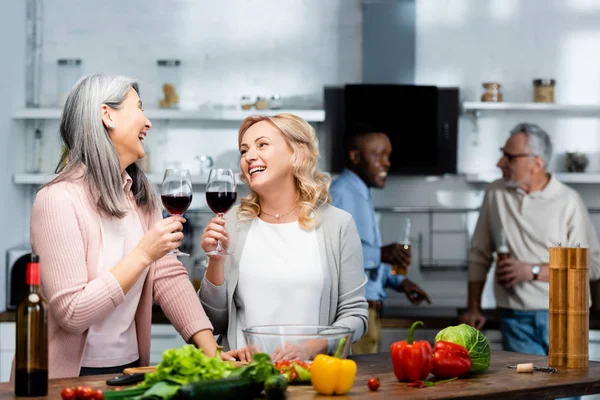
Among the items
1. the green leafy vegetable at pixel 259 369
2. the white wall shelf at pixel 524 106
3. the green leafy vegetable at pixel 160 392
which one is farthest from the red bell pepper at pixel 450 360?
the white wall shelf at pixel 524 106

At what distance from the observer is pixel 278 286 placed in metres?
2.92

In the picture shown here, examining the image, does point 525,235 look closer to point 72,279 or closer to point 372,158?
point 372,158

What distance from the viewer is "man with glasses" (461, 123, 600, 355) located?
4.88 metres

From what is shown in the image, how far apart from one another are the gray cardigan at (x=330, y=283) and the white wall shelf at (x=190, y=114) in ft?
7.82

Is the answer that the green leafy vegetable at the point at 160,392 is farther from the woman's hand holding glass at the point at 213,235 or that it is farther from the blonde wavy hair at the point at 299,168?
the blonde wavy hair at the point at 299,168

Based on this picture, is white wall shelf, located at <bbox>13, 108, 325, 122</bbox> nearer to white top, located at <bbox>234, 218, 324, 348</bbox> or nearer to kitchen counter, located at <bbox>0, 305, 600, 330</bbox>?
kitchen counter, located at <bbox>0, 305, 600, 330</bbox>

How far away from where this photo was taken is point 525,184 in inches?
200

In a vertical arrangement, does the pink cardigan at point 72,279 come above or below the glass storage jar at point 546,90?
below

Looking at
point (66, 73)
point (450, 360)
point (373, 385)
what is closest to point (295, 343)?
point (373, 385)

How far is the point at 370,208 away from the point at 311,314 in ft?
6.24

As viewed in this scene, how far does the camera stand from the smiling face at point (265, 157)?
2990 millimetres

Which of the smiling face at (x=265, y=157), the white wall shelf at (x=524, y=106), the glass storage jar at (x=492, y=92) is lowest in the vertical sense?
the smiling face at (x=265, y=157)

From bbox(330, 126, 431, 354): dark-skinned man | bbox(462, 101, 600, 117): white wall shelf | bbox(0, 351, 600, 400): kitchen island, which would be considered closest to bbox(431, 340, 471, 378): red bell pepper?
bbox(0, 351, 600, 400): kitchen island

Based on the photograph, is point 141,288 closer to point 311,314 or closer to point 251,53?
point 311,314
